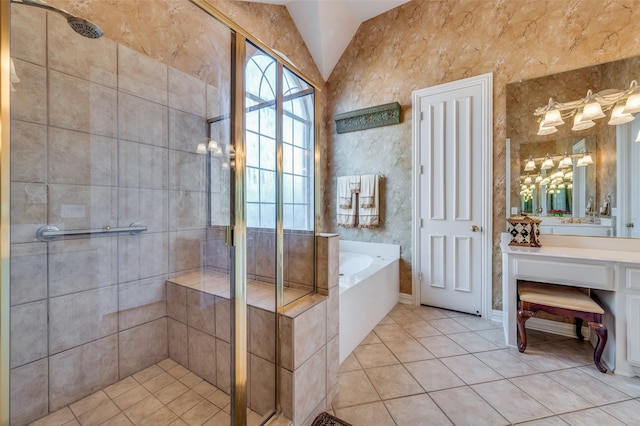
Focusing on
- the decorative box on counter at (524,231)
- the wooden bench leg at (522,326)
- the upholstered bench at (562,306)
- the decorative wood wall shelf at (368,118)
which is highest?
the decorative wood wall shelf at (368,118)

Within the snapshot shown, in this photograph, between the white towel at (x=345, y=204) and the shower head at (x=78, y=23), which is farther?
the white towel at (x=345, y=204)

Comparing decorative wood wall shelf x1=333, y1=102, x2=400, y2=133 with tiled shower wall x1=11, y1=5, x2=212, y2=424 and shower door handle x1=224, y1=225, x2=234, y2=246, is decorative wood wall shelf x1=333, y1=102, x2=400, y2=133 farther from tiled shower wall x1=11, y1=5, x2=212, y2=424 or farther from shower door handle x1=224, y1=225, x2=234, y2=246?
shower door handle x1=224, y1=225, x2=234, y2=246

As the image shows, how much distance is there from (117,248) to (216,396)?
3.54 feet

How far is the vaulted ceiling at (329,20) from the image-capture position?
2.80 meters

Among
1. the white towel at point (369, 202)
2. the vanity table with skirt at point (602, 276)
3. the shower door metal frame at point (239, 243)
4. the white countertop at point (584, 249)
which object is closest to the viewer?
the shower door metal frame at point (239, 243)

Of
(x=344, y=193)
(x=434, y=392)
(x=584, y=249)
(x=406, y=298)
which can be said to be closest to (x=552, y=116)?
(x=584, y=249)

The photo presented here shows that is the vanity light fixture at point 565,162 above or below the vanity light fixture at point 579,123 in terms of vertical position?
below

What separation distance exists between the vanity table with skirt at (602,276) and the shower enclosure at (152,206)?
172 centimetres

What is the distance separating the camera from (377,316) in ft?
8.00

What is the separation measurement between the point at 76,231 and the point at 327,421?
67.3 inches

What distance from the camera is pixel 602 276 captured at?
173 cm

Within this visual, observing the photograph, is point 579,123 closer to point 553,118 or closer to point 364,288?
point 553,118

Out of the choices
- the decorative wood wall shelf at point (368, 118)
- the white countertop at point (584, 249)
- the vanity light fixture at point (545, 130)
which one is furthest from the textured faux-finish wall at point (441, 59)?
the white countertop at point (584, 249)

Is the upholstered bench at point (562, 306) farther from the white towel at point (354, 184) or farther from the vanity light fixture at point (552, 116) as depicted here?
the white towel at point (354, 184)
